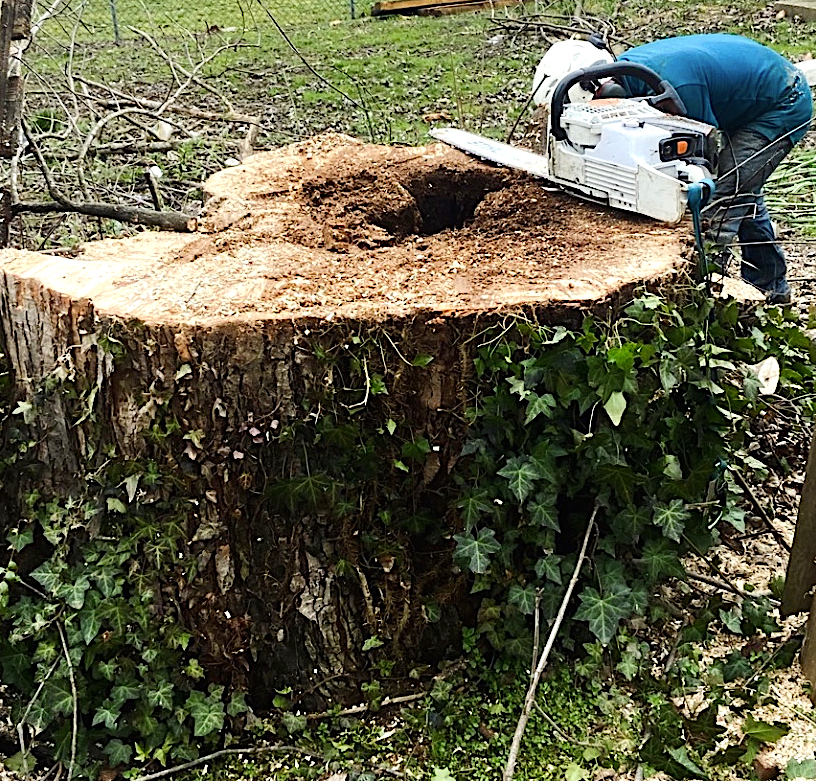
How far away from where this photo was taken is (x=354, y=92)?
8.67 metres

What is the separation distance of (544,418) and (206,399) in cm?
80

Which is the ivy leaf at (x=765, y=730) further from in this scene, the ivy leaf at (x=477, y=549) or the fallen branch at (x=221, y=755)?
the fallen branch at (x=221, y=755)

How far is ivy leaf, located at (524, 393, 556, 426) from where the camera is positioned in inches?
84.2

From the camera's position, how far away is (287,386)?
2152 mm

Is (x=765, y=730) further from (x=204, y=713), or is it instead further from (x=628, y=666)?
(x=204, y=713)

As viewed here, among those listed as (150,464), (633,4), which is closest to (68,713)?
(150,464)

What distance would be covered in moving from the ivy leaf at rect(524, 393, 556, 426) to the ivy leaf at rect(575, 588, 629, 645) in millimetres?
489

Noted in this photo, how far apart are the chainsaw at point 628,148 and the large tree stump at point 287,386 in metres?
0.11

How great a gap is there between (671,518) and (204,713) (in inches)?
50.3

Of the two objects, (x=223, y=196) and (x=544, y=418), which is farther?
(x=223, y=196)

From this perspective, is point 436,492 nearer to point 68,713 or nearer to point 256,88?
point 68,713

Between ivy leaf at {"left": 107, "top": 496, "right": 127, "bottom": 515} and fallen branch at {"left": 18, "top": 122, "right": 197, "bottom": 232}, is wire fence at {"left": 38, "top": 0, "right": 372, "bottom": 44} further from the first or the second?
ivy leaf at {"left": 107, "top": 496, "right": 127, "bottom": 515}

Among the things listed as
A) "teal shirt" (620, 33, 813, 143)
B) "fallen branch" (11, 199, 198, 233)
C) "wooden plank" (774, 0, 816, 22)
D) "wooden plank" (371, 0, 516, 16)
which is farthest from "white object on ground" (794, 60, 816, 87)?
"wooden plank" (371, 0, 516, 16)

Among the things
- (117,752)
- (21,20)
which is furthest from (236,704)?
(21,20)
